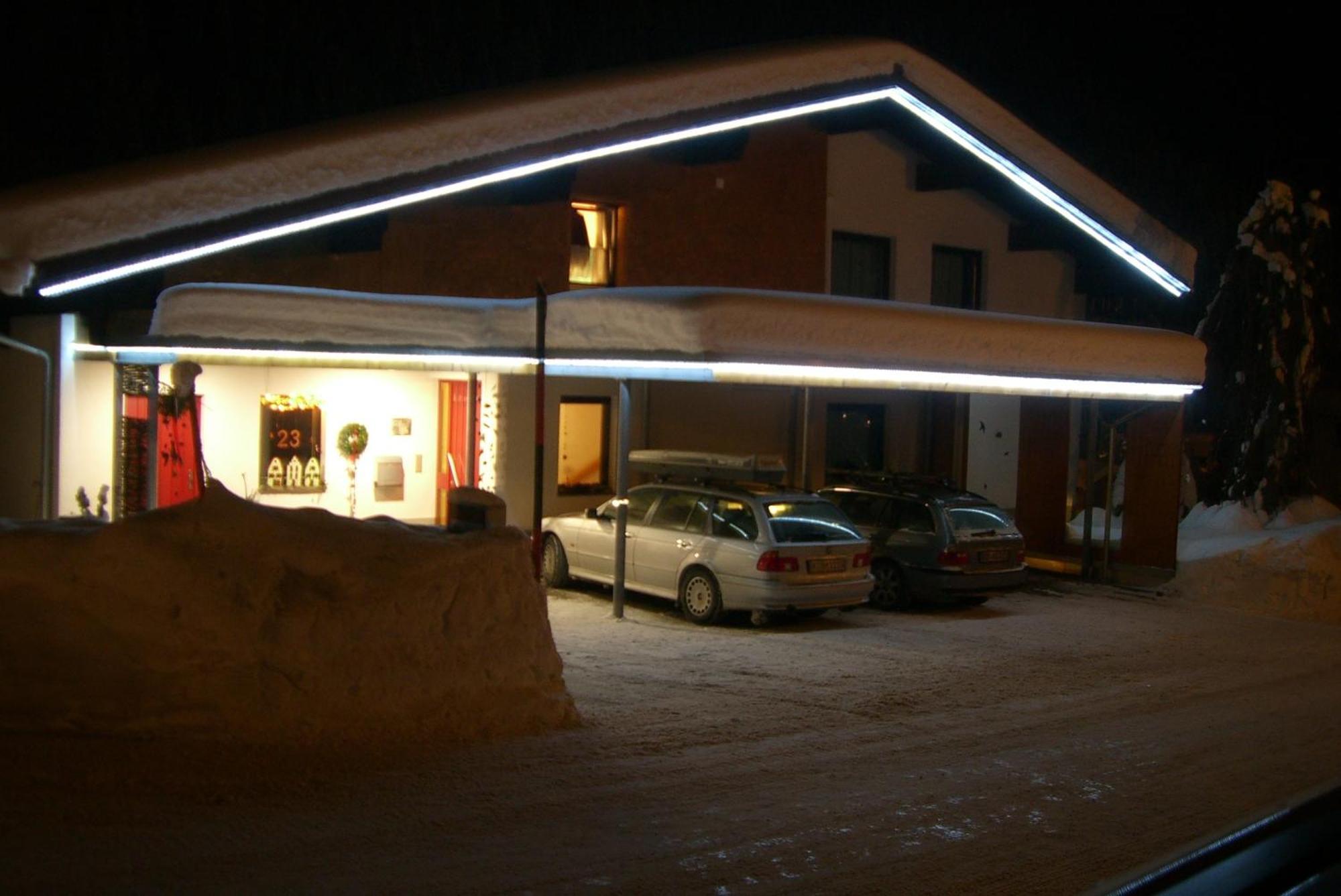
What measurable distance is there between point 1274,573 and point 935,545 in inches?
197

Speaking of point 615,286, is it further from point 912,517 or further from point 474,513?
point 474,513

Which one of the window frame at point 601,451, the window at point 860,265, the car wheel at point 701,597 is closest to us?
the car wheel at point 701,597

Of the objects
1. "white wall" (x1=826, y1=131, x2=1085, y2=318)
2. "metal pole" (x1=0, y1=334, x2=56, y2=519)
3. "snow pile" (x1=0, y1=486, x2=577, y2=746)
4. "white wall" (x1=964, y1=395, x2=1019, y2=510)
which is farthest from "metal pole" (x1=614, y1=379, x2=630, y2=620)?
"white wall" (x1=964, y1=395, x2=1019, y2=510)

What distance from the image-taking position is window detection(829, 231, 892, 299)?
2277cm

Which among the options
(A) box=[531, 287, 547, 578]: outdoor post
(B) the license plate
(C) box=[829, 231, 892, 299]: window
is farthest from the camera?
(C) box=[829, 231, 892, 299]: window

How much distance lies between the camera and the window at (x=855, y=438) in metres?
23.3

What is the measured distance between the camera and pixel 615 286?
64.2 feet

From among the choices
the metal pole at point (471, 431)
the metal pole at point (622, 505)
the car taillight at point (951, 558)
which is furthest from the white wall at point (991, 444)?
the metal pole at point (622, 505)

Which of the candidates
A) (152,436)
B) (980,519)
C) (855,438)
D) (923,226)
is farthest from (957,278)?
(152,436)

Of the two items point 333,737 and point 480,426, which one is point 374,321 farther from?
point 333,737

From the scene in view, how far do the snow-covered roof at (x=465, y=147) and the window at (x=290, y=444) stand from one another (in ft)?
12.8

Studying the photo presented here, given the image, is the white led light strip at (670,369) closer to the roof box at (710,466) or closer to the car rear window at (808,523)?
the car rear window at (808,523)

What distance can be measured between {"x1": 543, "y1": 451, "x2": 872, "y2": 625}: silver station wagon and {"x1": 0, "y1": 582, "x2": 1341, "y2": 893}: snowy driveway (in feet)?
3.33

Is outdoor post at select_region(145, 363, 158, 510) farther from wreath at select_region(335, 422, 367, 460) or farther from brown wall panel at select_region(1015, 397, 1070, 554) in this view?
brown wall panel at select_region(1015, 397, 1070, 554)
